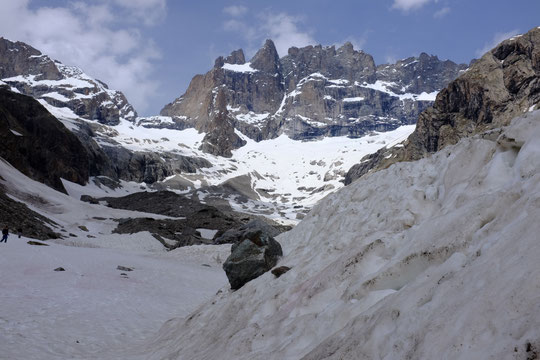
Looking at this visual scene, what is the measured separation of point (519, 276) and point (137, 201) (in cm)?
13097

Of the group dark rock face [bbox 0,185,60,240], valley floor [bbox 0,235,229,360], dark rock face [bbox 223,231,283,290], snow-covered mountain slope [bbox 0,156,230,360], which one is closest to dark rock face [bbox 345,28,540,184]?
dark rock face [bbox 0,185,60,240]

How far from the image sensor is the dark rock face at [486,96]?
123188mm

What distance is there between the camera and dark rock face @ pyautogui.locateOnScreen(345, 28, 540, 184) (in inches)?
4850

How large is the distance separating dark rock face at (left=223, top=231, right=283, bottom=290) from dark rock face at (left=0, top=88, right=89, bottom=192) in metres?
101

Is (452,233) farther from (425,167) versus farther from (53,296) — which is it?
(53,296)

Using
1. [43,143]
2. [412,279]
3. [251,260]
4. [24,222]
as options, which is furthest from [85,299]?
[43,143]

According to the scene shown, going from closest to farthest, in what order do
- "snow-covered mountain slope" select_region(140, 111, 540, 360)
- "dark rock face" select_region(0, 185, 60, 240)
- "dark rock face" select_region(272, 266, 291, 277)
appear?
"snow-covered mountain slope" select_region(140, 111, 540, 360) < "dark rock face" select_region(272, 266, 291, 277) < "dark rock face" select_region(0, 185, 60, 240)

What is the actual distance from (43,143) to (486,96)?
5662 inches

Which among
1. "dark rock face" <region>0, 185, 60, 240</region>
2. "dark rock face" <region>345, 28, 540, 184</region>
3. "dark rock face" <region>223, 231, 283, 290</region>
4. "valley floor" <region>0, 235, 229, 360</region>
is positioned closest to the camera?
"valley floor" <region>0, 235, 229, 360</region>

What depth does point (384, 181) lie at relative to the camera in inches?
547

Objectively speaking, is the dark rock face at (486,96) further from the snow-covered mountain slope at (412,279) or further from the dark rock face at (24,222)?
the snow-covered mountain slope at (412,279)

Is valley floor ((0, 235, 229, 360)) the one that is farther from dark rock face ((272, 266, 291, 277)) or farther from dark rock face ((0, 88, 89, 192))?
dark rock face ((0, 88, 89, 192))

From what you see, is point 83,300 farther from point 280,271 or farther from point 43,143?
point 43,143

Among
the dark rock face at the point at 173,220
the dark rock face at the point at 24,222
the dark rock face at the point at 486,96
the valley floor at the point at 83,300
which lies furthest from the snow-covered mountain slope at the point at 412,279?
the dark rock face at the point at 486,96
